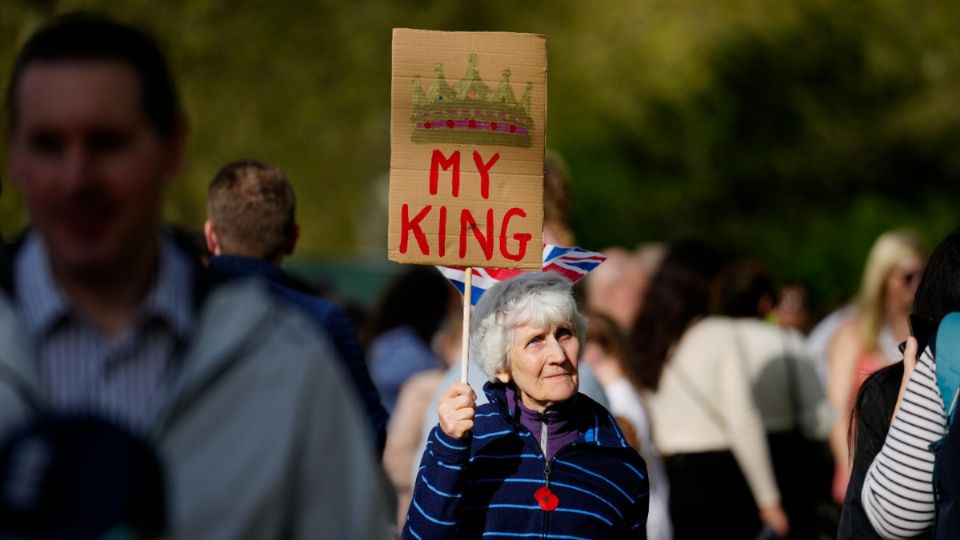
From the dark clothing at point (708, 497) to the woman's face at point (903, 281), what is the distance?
1.27 metres

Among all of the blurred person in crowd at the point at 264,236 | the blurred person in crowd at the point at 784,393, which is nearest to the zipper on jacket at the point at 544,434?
the blurred person in crowd at the point at 264,236

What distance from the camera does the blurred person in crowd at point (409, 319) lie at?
396 inches

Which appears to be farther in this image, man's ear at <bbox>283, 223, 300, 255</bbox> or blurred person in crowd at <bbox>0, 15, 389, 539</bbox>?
man's ear at <bbox>283, 223, 300, 255</bbox>

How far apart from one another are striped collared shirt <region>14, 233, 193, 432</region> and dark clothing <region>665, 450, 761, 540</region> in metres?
6.52

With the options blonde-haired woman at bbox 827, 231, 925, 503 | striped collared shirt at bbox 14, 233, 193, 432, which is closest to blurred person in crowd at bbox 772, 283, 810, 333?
blonde-haired woman at bbox 827, 231, 925, 503

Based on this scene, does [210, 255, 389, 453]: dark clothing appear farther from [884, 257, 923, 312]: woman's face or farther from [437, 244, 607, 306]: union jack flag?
[884, 257, 923, 312]: woman's face

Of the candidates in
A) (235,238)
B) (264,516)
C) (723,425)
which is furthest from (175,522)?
(723,425)

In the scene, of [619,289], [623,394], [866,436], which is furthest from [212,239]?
[619,289]

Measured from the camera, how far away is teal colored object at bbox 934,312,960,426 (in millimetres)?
4504

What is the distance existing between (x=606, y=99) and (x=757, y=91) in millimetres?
4706

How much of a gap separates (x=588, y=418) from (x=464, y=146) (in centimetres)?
91

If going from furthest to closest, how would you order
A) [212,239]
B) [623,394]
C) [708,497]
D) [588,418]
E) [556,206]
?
[708,497]
[623,394]
[556,206]
[212,239]
[588,418]

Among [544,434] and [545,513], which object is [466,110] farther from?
[545,513]

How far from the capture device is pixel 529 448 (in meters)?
5.19
